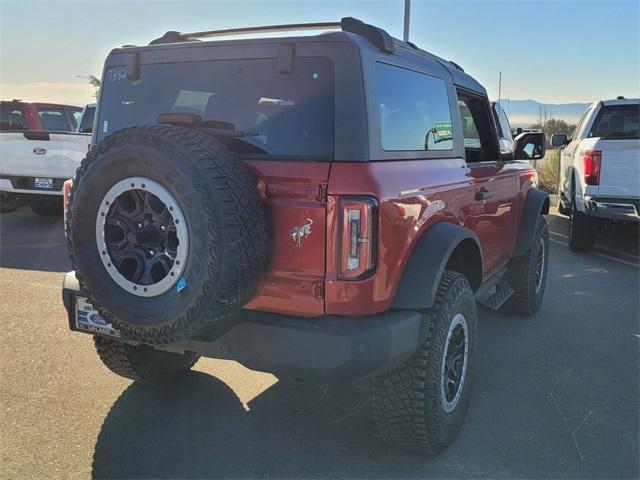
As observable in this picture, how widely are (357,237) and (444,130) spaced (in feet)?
4.41

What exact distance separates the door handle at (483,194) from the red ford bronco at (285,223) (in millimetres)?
580

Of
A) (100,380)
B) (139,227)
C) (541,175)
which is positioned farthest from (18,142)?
(541,175)

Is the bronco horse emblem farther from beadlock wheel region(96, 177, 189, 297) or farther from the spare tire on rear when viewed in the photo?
beadlock wheel region(96, 177, 189, 297)

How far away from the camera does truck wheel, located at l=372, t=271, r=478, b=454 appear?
2.79 metres

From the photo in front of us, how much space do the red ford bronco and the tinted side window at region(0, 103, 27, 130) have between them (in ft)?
28.5

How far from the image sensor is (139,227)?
2492 mm

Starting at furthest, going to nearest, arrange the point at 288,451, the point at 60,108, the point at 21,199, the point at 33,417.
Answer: the point at 60,108, the point at 21,199, the point at 33,417, the point at 288,451

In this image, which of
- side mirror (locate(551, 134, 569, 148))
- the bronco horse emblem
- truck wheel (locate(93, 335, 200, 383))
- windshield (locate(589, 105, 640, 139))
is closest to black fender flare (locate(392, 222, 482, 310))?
the bronco horse emblem

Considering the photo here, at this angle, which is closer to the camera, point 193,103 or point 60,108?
point 193,103

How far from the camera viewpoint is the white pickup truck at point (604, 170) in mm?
6848

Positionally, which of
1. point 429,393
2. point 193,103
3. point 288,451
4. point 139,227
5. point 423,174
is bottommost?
point 288,451

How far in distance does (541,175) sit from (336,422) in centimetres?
1164

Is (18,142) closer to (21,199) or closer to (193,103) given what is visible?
(21,199)

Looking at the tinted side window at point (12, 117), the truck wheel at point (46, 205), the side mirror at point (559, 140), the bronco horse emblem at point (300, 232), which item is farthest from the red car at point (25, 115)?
the bronco horse emblem at point (300, 232)
